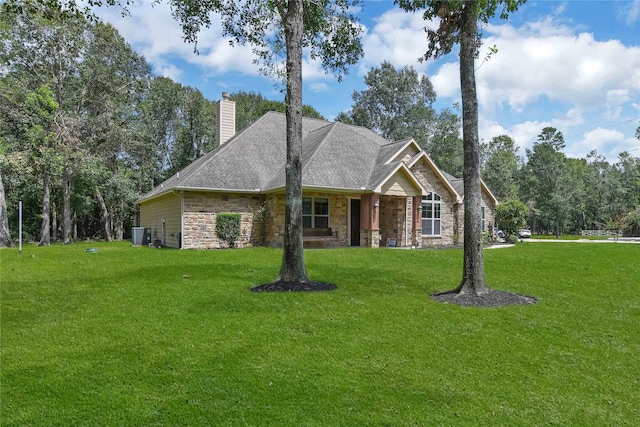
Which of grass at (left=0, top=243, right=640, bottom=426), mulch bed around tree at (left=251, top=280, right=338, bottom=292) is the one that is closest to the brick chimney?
grass at (left=0, top=243, right=640, bottom=426)

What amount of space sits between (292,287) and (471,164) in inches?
159

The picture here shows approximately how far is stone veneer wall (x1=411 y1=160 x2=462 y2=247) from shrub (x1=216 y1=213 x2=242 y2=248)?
28.9 ft

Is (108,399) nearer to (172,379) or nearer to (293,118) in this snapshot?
(172,379)

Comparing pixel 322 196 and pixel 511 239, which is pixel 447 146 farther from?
pixel 322 196

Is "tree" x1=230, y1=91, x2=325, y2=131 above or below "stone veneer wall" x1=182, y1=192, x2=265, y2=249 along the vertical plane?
above

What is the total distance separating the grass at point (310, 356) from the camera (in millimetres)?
3020

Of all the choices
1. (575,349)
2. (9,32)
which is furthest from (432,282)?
(9,32)

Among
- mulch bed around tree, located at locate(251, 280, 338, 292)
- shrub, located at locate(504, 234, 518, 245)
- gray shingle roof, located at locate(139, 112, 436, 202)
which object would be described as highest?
gray shingle roof, located at locate(139, 112, 436, 202)

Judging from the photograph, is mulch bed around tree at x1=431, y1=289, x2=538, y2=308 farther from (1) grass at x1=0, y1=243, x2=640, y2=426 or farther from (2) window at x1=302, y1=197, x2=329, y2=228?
(2) window at x1=302, y1=197, x2=329, y2=228

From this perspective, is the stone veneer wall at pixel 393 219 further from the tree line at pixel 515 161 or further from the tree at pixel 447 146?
the tree at pixel 447 146

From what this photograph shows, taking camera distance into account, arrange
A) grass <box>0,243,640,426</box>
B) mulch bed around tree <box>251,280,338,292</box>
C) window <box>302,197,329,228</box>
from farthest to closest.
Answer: window <box>302,197,329,228</box>
mulch bed around tree <box>251,280,338,292</box>
grass <box>0,243,640,426</box>

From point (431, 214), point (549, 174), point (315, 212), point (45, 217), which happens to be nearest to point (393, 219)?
point (431, 214)

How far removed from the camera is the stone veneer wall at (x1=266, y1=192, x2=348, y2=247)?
16.4 meters

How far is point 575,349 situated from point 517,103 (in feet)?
53.7
